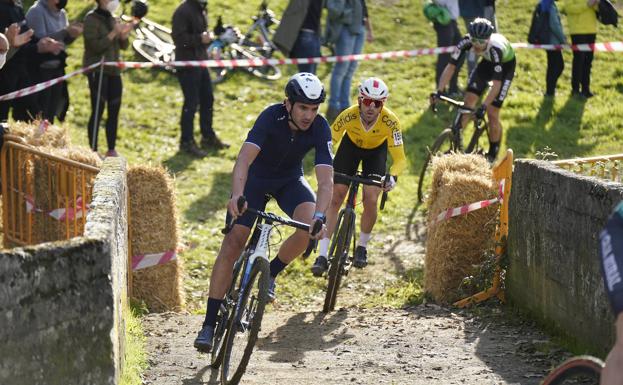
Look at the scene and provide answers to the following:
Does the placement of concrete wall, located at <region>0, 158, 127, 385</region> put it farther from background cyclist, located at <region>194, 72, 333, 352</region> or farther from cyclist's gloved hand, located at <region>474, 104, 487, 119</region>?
cyclist's gloved hand, located at <region>474, 104, 487, 119</region>

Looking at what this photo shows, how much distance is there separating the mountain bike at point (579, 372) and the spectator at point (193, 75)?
10.6m

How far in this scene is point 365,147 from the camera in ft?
35.3

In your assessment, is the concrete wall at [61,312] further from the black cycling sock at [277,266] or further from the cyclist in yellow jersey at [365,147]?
the cyclist in yellow jersey at [365,147]

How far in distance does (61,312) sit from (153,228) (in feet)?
15.6

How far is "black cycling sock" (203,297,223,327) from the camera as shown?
7.84m

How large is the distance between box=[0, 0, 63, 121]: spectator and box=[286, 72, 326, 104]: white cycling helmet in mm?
4763

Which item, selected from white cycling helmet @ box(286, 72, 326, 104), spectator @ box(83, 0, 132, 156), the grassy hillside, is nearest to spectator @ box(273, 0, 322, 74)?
the grassy hillside

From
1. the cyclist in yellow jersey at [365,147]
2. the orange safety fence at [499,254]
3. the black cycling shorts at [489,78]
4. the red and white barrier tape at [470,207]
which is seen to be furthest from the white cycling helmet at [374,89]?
the black cycling shorts at [489,78]

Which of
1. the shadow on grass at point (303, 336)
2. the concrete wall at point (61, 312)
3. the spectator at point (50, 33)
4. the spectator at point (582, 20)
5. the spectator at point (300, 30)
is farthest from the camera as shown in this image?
the spectator at point (582, 20)

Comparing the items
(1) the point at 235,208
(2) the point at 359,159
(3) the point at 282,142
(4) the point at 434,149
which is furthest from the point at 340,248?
(4) the point at 434,149

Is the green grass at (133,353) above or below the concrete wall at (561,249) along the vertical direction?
below

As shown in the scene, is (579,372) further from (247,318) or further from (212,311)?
(212,311)

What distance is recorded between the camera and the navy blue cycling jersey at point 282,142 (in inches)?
313

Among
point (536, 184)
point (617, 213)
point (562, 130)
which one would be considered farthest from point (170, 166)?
point (617, 213)
